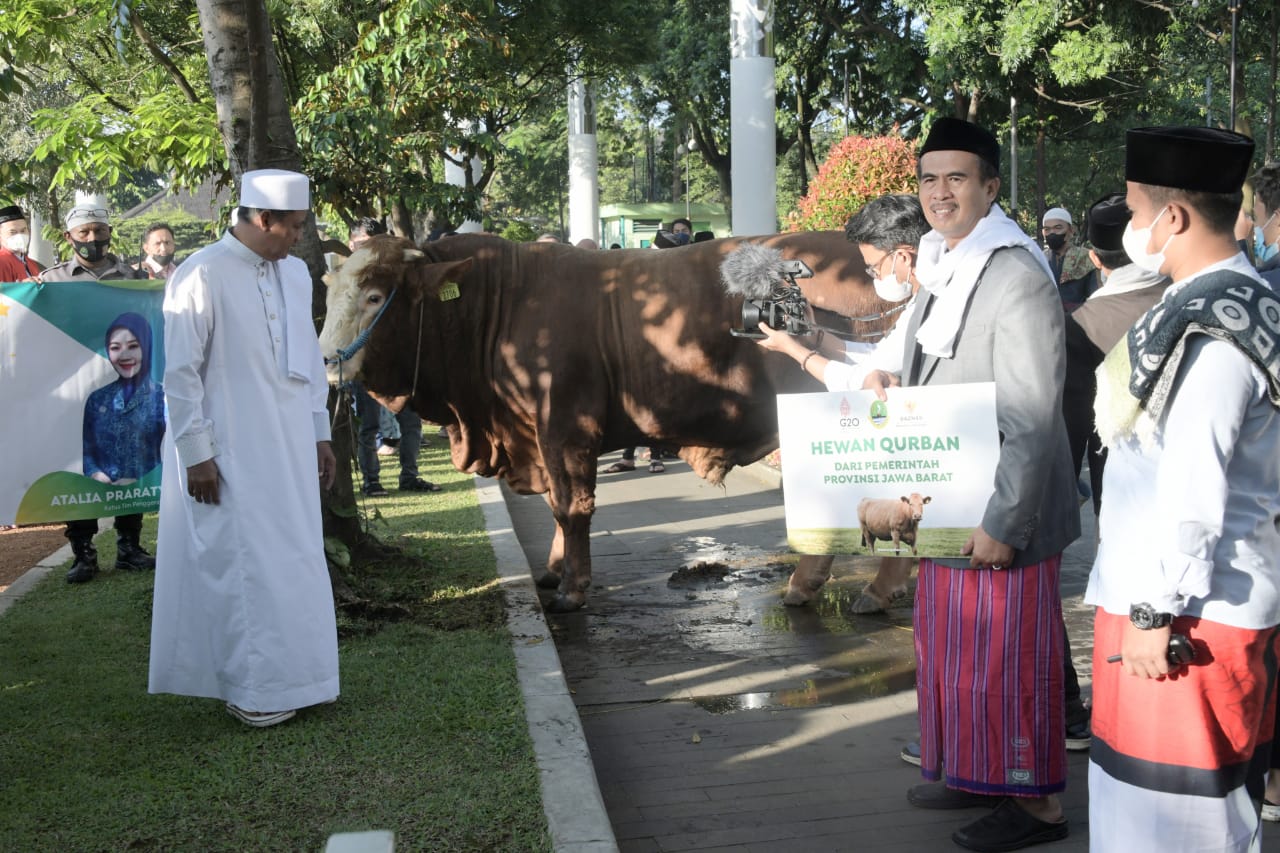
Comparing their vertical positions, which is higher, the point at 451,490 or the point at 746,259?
the point at 746,259

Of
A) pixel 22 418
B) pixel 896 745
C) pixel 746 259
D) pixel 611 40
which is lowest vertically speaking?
pixel 896 745

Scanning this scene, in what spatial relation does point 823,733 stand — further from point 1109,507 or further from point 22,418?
point 22,418

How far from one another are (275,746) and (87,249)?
457 cm

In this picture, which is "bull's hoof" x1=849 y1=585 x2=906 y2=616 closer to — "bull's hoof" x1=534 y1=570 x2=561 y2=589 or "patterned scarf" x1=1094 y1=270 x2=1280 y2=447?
"bull's hoof" x1=534 y1=570 x2=561 y2=589

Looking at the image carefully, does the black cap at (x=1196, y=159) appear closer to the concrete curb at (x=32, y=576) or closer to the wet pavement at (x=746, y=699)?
the wet pavement at (x=746, y=699)

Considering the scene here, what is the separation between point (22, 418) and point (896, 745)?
5.36 metres

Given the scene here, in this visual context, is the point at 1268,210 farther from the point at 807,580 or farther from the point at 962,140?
the point at 807,580

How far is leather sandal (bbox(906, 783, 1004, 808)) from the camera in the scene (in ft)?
14.3

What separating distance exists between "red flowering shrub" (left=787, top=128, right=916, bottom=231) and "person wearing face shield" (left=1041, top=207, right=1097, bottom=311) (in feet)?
4.52

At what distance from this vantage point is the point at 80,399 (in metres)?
7.53

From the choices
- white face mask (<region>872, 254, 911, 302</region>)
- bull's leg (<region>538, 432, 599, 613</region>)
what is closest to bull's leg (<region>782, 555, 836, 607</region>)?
bull's leg (<region>538, 432, 599, 613</region>)

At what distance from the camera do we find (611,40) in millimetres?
20922

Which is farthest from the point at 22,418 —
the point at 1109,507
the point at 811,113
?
the point at 811,113

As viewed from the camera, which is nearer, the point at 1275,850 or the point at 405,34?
the point at 1275,850
